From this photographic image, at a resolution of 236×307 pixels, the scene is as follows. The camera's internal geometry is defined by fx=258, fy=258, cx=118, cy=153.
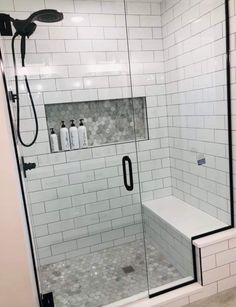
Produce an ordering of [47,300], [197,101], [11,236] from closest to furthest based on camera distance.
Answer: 1. [11,236]
2. [47,300]
3. [197,101]

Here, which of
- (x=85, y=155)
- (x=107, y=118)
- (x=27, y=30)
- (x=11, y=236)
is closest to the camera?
(x=11, y=236)

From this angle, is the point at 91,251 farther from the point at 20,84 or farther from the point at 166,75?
the point at 166,75

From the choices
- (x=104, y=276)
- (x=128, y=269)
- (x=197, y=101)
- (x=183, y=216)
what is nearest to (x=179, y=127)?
(x=197, y=101)

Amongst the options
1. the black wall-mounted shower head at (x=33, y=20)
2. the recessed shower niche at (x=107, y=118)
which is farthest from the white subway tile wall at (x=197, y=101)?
the black wall-mounted shower head at (x=33, y=20)

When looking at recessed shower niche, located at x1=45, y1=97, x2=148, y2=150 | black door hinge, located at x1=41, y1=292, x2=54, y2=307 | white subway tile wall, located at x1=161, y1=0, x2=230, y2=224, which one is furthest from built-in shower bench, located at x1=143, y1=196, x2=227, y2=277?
black door hinge, located at x1=41, y1=292, x2=54, y2=307

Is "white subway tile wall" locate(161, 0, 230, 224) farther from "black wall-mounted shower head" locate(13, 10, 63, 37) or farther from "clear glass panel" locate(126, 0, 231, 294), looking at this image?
"black wall-mounted shower head" locate(13, 10, 63, 37)

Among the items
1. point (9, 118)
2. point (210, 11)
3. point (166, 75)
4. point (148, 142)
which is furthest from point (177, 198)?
point (9, 118)

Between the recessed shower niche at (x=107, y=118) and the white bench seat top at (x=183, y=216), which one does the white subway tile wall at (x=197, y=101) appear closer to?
the white bench seat top at (x=183, y=216)

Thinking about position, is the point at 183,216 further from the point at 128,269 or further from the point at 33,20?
the point at 33,20

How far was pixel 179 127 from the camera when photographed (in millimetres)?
2631

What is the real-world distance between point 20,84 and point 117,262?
1.77 metres

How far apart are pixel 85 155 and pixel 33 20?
1210 millimetres

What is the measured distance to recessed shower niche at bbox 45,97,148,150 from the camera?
2.47m

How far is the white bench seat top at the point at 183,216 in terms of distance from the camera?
2.06 meters
